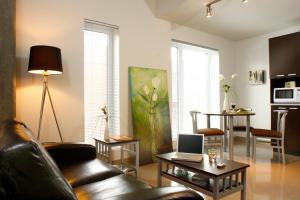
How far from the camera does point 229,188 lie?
6.25ft

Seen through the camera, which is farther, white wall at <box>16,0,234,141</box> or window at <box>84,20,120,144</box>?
window at <box>84,20,120,144</box>

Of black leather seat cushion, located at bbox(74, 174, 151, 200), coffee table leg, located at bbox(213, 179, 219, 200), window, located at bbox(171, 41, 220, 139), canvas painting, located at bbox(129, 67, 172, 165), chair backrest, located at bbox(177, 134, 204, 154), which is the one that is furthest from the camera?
window, located at bbox(171, 41, 220, 139)

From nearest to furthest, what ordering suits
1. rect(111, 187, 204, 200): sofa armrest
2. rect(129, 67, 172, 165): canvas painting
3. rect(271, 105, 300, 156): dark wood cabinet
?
rect(111, 187, 204, 200): sofa armrest, rect(129, 67, 172, 165): canvas painting, rect(271, 105, 300, 156): dark wood cabinet

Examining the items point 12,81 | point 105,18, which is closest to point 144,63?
point 105,18

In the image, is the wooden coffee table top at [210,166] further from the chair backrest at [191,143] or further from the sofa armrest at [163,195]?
the sofa armrest at [163,195]

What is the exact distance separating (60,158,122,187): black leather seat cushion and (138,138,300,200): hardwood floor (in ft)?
3.32

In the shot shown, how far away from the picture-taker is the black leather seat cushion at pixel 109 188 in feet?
4.84

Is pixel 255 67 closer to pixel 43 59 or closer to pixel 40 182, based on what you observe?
pixel 43 59

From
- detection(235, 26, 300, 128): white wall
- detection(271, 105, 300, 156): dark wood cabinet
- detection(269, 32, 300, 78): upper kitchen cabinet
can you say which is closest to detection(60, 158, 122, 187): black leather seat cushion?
detection(271, 105, 300, 156): dark wood cabinet

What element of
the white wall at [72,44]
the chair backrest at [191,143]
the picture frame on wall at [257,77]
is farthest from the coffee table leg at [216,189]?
the picture frame on wall at [257,77]

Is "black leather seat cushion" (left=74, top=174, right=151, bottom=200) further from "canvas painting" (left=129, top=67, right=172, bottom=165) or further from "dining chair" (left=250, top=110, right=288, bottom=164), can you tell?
"dining chair" (left=250, top=110, right=288, bottom=164)

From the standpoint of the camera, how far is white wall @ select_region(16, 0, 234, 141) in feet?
9.22

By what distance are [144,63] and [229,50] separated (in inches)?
118

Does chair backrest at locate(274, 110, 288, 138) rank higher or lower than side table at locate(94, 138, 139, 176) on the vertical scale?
higher
